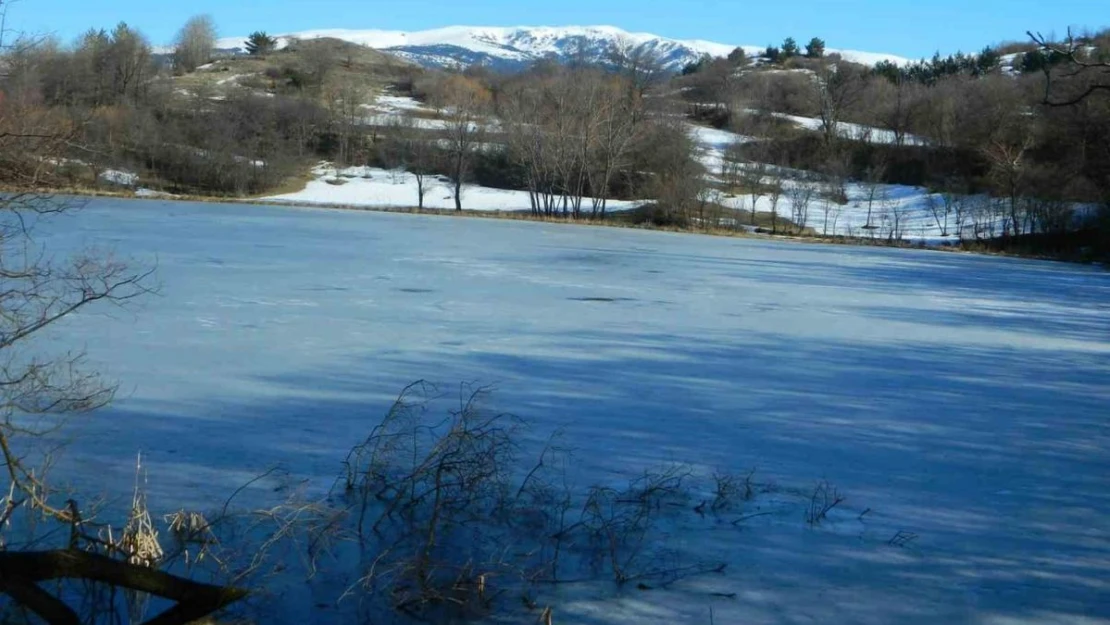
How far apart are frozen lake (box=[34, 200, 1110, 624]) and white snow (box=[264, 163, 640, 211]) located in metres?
28.4

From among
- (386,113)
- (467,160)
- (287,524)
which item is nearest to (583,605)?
(287,524)

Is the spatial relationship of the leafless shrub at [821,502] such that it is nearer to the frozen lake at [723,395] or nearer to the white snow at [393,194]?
the frozen lake at [723,395]

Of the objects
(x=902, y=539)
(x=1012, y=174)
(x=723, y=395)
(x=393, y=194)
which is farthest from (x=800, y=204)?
(x=902, y=539)

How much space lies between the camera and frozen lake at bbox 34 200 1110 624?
199 inches

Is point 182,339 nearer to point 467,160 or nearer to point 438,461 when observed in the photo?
point 438,461

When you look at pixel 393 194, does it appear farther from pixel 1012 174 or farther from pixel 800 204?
pixel 1012 174

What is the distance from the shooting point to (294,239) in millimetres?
22125

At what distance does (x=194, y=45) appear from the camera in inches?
3339

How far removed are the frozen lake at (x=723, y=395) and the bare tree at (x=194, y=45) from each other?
69.2 m

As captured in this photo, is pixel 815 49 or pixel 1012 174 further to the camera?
pixel 815 49

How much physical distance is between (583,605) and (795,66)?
310 feet

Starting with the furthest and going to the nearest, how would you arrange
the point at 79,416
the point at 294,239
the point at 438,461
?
the point at 294,239
the point at 79,416
the point at 438,461

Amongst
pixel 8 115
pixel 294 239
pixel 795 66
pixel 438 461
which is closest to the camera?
pixel 8 115

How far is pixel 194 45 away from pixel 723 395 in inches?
3366
